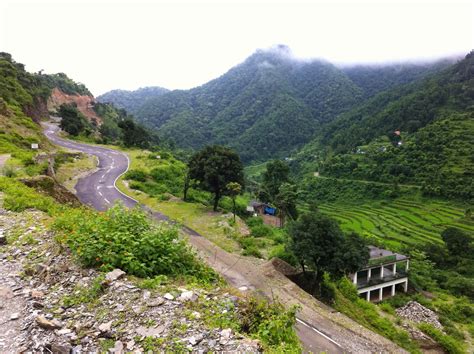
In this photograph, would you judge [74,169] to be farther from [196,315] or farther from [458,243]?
[458,243]

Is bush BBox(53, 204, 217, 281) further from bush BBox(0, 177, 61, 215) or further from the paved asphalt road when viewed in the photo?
the paved asphalt road

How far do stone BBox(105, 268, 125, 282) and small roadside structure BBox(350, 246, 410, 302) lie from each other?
2710 cm

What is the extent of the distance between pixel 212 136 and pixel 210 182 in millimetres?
115430

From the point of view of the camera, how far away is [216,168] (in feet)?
70.1

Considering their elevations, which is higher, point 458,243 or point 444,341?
point 444,341

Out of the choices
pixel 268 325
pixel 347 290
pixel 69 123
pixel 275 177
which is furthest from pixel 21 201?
pixel 69 123

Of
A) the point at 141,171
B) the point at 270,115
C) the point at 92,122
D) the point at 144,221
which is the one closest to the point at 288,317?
the point at 144,221

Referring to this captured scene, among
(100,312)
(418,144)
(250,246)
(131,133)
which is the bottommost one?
(250,246)

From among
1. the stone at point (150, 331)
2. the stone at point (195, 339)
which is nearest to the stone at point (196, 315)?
the stone at point (195, 339)

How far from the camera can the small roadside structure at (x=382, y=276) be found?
28266 millimetres

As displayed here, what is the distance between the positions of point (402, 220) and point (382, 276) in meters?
29.1

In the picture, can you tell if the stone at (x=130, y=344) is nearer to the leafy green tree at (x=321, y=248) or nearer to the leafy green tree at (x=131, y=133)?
the leafy green tree at (x=321, y=248)

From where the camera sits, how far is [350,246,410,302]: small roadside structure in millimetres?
28266

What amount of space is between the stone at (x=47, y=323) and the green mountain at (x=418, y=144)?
69.2 metres
